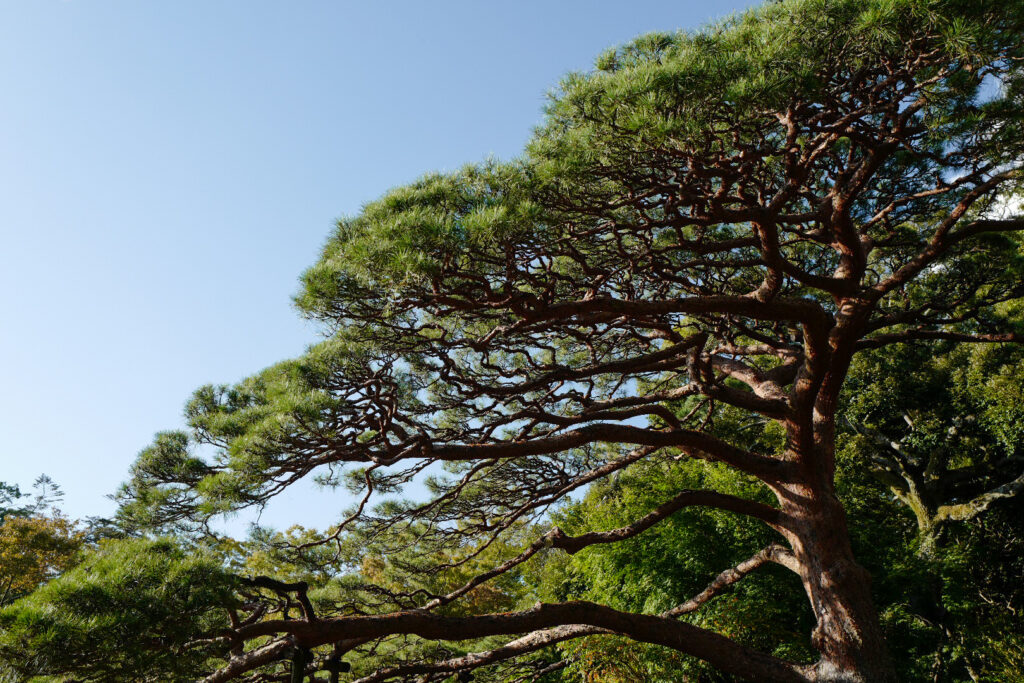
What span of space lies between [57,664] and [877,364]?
37.9 ft

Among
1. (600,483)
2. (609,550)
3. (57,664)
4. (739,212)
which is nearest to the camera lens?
(57,664)

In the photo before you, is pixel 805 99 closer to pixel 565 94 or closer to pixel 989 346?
pixel 565 94

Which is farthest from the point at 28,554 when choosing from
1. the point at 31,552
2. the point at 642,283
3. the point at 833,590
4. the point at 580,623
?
the point at 833,590

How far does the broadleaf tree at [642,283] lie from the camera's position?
3506mm

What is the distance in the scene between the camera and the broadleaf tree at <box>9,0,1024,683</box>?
351 centimetres

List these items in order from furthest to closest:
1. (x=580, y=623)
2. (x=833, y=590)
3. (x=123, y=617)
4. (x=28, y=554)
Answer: (x=28, y=554)
(x=833, y=590)
(x=580, y=623)
(x=123, y=617)

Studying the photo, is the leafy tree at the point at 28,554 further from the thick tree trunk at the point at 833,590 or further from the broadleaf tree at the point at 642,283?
the thick tree trunk at the point at 833,590

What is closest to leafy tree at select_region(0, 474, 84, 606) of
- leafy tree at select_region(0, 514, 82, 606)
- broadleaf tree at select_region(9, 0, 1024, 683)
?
leafy tree at select_region(0, 514, 82, 606)

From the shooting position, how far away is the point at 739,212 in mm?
3578

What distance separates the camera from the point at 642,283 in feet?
14.6

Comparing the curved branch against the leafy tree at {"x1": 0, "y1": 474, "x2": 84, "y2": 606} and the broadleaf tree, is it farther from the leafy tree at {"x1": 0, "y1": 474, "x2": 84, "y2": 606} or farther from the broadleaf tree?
the leafy tree at {"x1": 0, "y1": 474, "x2": 84, "y2": 606}

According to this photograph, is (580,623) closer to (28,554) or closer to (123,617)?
(123,617)

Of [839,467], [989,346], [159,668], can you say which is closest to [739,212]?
[159,668]

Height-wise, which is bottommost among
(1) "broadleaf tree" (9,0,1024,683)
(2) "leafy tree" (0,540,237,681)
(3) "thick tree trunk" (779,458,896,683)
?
(3) "thick tree trunk" (779,458,896,683)
